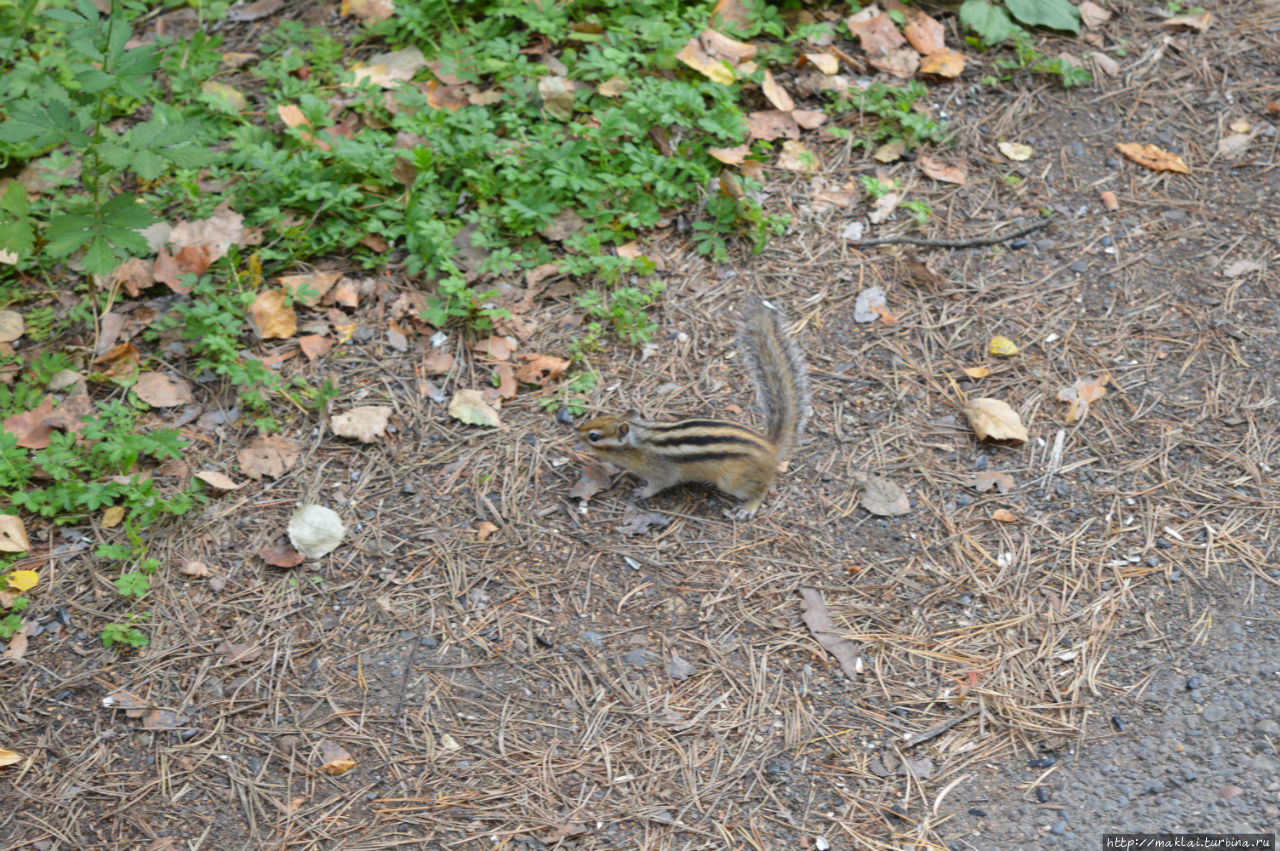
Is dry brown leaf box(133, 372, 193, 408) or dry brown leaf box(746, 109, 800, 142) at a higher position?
dry brown leaf box(746, 109, 800, 142)

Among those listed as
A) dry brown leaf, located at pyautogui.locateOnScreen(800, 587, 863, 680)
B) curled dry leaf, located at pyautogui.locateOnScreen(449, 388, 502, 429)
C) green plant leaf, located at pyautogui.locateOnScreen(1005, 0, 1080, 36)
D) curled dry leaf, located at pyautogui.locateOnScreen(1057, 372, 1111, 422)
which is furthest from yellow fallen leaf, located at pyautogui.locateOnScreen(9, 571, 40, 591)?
green plant leaf, located at pyautogui.locateOnScreen(1005, 0, 1080, 36)

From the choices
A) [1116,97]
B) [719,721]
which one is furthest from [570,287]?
[1116,97]

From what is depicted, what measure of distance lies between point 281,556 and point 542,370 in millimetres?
1192

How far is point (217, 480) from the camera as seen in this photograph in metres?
3.45

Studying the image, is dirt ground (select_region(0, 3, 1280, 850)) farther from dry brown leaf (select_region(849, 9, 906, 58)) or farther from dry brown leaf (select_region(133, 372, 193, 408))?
dry brown leaf (select_region(849, 9, 906, 58))

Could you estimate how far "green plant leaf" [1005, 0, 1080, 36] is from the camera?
4.89 m

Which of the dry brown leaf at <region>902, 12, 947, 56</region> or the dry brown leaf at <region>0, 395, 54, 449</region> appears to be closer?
the dry brown leaf at <region>0, 395, 54, 449</region>

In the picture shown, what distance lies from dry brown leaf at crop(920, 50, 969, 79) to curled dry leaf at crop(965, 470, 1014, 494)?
228 cm

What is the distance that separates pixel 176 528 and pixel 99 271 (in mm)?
909

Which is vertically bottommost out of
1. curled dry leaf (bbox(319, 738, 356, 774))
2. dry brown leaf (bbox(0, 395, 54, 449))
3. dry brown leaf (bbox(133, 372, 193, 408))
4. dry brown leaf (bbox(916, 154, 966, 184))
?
curled dry leaf (bbox(319, 738, 356, 774))

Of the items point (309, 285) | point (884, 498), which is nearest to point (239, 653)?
point (309, 285)

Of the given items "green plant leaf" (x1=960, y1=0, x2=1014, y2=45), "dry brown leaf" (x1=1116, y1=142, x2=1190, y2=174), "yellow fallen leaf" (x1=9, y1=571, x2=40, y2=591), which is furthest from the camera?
"green plant leaf" (x1=960, y1=0, x2=1014, y2=45)

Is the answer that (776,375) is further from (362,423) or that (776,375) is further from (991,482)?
(362,423)

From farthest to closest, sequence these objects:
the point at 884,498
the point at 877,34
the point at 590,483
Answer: the point at 877,34 → the point at 590,483 → the point at 884,498
